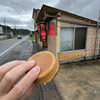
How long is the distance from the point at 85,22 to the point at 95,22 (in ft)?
3.11

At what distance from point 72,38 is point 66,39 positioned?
0.55 metres

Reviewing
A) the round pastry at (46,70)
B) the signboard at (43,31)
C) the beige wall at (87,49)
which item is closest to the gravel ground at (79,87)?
the beige wall at (87,49)

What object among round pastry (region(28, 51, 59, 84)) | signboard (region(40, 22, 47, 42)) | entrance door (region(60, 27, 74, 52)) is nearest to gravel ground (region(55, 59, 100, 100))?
round pastry (region(28, 51, 59, 84))

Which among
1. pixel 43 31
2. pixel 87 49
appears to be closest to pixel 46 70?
pixel 87 49

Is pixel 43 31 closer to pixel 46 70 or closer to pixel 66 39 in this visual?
pixel 66 39

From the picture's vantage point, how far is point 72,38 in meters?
5.68

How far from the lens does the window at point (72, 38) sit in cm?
544

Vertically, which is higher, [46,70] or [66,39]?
[66,39]

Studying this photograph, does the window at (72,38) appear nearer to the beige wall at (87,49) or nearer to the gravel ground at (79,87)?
the beige wall at (87,49)

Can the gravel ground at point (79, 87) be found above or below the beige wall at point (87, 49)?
below

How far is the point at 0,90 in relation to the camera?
1.88ft


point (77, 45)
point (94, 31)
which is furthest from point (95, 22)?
point (77, 45)

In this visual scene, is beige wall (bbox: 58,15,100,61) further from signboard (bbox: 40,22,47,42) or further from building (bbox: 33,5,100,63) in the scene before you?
signboard (bbox: 40,22,47,42)

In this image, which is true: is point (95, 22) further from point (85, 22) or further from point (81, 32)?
point (81, 32)
